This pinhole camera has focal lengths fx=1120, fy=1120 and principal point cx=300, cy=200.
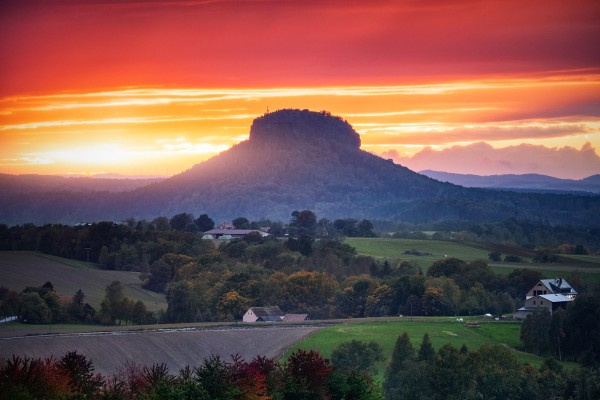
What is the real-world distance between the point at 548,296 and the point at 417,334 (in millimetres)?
21194

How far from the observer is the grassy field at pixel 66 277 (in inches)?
4377

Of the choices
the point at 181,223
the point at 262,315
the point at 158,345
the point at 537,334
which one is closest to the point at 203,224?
the point at 181,223

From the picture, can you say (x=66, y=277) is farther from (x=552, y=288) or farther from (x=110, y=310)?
(x=552, y=288)

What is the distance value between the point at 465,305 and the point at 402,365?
35.1m

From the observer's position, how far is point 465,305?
342ft

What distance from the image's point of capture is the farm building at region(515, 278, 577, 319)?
99.5m

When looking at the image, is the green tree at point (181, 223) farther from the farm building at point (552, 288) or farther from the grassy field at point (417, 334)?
the grassy field at point (417, 334)

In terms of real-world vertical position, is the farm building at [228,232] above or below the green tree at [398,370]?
above

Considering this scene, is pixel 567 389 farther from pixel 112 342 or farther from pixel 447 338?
pixel 112 342

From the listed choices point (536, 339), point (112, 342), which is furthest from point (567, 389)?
point (112, 342)

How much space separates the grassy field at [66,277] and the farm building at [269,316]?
11.7 metres

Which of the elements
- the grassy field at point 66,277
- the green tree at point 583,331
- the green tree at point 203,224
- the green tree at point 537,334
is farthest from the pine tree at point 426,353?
the green tree at point 203,224

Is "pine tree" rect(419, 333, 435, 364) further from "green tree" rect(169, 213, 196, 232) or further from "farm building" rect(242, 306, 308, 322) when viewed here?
"green tree" rect(169, 213, 196, 232)

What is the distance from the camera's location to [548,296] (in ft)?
336
